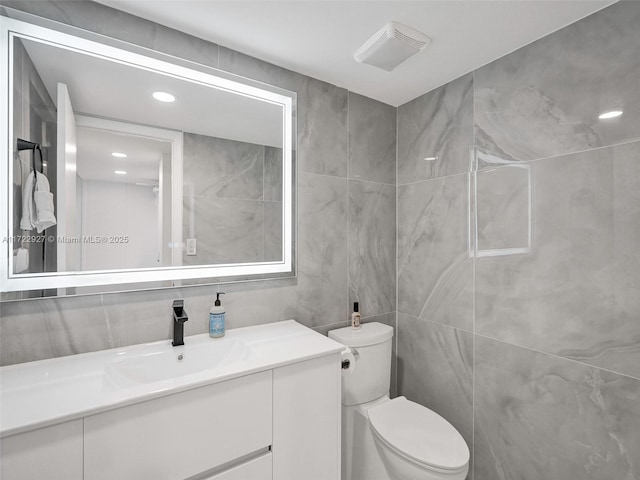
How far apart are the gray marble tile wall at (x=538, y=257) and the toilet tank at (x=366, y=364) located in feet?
1.08

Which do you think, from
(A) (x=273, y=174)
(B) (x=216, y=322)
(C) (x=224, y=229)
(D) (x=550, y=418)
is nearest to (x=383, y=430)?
(D) (x=550, y=418)

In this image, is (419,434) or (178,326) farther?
(419,434)

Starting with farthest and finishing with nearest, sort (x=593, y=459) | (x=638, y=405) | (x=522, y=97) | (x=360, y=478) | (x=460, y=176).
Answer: (x=460, y=176) < (x=360, y=478) < (x=522, y=97) < (x=593, y=459) < (x=638, y=405)

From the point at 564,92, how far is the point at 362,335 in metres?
1.42

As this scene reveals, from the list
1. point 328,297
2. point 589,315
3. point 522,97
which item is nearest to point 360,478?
point 328,297

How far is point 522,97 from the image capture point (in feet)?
4.70

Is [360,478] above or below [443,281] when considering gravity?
below

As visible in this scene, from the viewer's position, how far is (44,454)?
30.2 inches

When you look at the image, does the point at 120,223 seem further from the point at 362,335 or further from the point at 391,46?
the point at 391,46

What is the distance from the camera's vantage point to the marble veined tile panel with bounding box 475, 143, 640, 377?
1.13 m

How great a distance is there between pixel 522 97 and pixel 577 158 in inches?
15.2

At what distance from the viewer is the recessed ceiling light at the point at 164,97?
132 centimetres

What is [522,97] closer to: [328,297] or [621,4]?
[621,4]

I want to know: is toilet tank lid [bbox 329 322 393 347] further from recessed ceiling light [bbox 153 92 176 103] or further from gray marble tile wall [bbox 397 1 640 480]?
recessed ceiling light [bbox 153 92 176 103]
